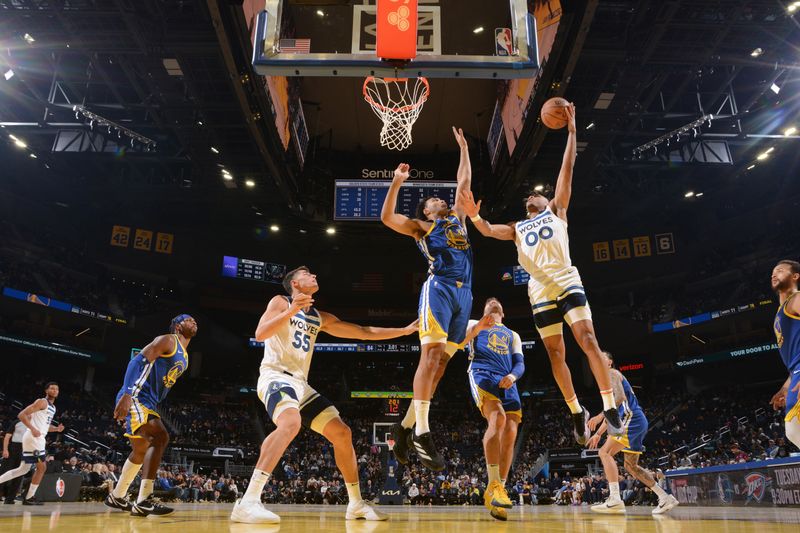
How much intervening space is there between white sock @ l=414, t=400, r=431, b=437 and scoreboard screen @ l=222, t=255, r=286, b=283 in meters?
23.2

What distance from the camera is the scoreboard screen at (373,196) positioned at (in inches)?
640

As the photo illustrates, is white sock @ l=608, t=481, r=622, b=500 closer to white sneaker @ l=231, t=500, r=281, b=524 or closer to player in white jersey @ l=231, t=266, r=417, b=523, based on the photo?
player in white jersey @ l=231, t=266, r=417, b=523

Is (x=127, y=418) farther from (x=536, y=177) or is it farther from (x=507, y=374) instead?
(x=536, y=177)

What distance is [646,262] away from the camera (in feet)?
Result: 89.2

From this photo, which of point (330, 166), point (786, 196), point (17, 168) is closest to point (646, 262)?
point (786, 196)

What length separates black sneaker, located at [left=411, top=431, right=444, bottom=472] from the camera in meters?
4.68

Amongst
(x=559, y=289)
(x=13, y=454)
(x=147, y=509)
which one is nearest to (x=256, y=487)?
(x=147, y=509)

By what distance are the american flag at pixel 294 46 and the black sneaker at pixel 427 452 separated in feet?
14.0

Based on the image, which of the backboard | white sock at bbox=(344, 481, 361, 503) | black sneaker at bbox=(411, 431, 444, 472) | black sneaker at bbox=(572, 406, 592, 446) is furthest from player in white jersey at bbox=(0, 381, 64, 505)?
black sneaker at bbox=(572, 406, 592, 446)

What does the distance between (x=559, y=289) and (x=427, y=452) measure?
6.10ft

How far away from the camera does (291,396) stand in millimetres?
4848

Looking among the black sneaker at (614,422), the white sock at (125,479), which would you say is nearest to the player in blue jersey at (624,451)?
the black sneaker at (614,422)

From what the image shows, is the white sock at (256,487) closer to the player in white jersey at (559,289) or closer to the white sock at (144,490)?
the white sock at (144,490)

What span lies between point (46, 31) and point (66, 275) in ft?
52.5
